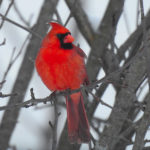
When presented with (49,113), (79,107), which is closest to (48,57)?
(79,107)

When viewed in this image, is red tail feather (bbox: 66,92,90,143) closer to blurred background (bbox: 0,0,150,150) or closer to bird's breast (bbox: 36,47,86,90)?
blurred background (bbox: 0,0,150,150)

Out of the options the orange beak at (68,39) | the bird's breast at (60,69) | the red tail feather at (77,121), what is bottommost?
the red tail feather at (77,121)

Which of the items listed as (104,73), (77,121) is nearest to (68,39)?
(77,121)

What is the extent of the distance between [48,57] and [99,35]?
2.91ft

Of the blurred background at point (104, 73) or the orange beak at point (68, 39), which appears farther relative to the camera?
the orange beak at point (68, 39)

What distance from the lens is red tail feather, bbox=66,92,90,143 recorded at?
2.99 metres

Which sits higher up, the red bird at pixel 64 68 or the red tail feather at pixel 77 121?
the red bird at pixel 64 68

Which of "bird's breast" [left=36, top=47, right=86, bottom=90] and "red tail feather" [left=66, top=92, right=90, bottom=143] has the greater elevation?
"bird's breast" [left=36, top=47, right=86, bottom=90]

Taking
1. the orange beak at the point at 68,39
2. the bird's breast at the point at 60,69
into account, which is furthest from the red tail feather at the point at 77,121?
the orange beak at the point at 68,39

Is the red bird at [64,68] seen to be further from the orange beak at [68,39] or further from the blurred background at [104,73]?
the blurred background at [104,73]

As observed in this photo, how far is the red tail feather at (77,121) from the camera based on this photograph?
9.81ft

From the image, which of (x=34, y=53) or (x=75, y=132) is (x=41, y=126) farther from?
(x=75, y=132)

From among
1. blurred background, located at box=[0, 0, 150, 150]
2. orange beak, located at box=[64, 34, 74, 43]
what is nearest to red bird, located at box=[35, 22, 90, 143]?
orange beak, located at box=[64, 34, 74, 43]

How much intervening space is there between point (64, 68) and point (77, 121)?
0.48m
